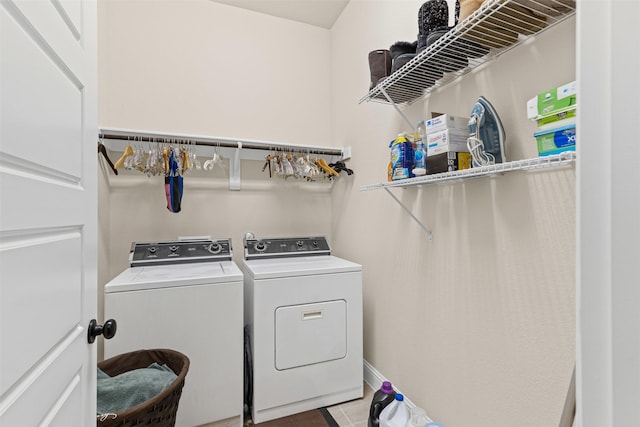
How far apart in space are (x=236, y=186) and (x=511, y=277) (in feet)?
6.48

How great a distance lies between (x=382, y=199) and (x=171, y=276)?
55.1 inches

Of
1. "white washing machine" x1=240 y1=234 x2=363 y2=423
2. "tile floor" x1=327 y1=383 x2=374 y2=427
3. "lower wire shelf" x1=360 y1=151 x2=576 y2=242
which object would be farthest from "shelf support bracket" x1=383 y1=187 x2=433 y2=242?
"tile floor" x1=327 y1=383 x2=374 y2=427

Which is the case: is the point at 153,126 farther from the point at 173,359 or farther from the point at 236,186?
the point at 173,359

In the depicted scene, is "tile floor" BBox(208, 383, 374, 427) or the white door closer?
the white door

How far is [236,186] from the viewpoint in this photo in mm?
2449

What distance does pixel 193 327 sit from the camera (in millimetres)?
1634

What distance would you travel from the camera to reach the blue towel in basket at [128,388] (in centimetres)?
124

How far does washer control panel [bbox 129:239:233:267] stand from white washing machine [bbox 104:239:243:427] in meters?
0.25

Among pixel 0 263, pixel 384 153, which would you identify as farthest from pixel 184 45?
pixel 0 263

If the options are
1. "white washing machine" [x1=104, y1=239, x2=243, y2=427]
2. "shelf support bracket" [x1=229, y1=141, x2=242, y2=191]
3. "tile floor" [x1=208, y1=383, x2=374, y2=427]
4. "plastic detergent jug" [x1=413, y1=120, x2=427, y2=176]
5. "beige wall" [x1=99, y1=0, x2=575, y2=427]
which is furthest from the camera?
"shelf support bracket" [x1=229, y1=141, x2=242, y2=191]

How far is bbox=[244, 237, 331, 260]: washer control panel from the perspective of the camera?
2275mm

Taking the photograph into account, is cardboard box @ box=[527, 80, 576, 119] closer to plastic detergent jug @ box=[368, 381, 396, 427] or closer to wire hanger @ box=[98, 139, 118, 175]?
plastic detergent jug @ box=[368, 381, 396, 427]

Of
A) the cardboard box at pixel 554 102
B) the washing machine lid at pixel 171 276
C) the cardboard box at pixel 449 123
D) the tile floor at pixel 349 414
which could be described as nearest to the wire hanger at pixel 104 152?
the washing machine lid at pixel 171 276

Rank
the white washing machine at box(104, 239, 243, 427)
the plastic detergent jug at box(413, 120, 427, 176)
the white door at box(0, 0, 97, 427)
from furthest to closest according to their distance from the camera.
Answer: the white washing machine at box(104, 239, 243, 427) < the plastic detergent jug at box(413, 120, 427, 176) < the white door at box(0, 0, 97, 427)
